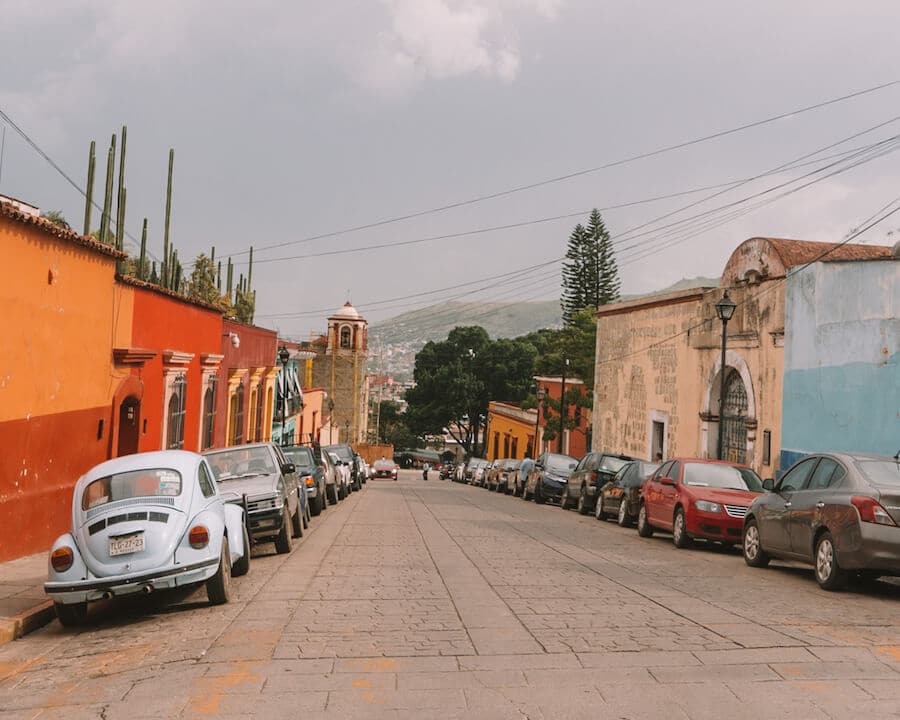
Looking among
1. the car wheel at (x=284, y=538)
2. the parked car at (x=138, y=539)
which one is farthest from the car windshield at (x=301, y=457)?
the parked car at (x=138, y=539)

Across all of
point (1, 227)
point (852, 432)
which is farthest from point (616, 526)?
point (1, 227)

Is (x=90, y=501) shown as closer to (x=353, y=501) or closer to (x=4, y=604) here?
(x=4, y=604)

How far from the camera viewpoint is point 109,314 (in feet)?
60.8

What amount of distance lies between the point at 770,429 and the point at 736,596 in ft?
59.8

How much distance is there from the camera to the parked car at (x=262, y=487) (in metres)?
15.1

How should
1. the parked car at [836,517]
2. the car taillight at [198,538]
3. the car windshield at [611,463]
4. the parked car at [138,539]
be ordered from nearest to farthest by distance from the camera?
the parked car at [138,539]
the car taillight at [198,538]
the parked car at [836,517]
the car windshield at [611,463]

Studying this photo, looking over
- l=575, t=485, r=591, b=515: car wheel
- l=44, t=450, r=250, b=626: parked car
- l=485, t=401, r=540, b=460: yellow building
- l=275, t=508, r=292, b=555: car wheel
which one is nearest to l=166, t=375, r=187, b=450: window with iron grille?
l=275, t=508, r=292, b=555: car wheel

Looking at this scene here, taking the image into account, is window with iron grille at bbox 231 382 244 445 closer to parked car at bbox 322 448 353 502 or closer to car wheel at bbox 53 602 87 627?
parked car at bbox 322 448 353 502

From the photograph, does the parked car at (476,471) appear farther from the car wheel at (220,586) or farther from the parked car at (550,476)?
the car wheel at (220,586)

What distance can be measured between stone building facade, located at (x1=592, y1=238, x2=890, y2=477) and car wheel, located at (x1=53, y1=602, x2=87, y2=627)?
2117cm

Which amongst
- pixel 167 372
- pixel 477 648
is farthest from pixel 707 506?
pixel 167 372

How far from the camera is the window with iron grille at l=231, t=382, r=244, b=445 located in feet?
115

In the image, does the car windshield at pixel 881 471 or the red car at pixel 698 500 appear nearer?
the car windshield at pixel 881 471

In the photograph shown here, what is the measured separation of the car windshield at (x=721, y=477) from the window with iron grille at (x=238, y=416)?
63.7 ft
